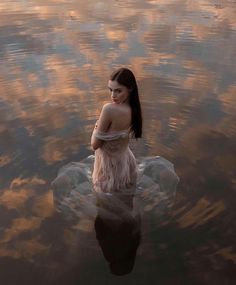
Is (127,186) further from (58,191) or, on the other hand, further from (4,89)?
(4,89)

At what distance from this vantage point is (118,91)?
470cm

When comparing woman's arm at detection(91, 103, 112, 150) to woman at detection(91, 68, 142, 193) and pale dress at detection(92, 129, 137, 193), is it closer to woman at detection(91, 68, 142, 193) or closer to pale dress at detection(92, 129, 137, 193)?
woman at detection(91, 68, 142, 193)

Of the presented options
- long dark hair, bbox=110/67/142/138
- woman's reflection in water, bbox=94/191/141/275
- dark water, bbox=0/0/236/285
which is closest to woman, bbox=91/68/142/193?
long dark hair, bbox=110/67/142/138

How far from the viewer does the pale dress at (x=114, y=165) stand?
17.3 feet

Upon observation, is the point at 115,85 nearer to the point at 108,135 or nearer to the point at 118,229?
the point at 108,135

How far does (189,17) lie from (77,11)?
15.4ft

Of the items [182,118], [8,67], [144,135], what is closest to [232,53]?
[182,118]

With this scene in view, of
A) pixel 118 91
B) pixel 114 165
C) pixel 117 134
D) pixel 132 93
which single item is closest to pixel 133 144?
pixel 114 165

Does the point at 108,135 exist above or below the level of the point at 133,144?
above

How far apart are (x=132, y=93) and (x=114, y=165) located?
115 cm

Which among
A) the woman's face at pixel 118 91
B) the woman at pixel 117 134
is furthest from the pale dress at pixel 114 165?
the woman's face at pixel 118 91

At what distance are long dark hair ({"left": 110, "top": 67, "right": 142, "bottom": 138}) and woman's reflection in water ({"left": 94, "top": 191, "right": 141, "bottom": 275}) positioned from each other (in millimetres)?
1045

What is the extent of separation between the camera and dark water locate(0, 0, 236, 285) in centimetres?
489

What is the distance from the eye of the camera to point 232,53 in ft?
38.1
